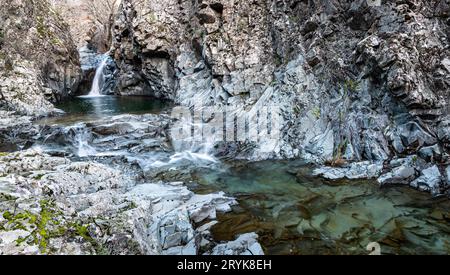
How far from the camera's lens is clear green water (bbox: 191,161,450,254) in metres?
7.88

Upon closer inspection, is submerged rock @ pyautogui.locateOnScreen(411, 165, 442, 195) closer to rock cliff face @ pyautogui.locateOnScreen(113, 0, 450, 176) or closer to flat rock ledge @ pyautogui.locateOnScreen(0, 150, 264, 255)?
rock cliff face @ pyautogui.locateOnScreen(113, 0, 450, 176)

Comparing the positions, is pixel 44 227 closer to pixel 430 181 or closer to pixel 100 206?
pixel 100 206

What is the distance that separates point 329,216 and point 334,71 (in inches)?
354

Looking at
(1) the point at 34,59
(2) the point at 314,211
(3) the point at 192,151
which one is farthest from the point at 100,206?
(1) the point at 34,59

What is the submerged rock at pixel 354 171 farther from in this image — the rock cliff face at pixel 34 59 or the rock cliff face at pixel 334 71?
the rock cliff face at pixel 34 59

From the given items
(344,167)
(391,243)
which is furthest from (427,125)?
(391,243)

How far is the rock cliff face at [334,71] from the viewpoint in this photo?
12656 mm

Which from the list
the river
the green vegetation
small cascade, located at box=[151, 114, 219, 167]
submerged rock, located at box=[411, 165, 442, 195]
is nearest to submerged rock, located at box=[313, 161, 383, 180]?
the river

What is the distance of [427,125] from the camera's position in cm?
1223

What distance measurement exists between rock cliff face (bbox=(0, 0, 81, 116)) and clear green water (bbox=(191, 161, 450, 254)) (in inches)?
797

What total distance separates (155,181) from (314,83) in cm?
978

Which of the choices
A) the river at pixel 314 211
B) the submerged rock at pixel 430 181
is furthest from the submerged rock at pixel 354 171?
the submerged rock at pixel 430 181

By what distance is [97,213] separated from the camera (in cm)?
764
